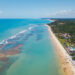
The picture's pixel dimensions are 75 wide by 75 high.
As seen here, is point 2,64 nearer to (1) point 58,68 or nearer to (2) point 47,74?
(2) point 47,74

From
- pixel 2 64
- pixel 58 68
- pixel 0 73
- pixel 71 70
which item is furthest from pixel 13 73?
pixel 71 70

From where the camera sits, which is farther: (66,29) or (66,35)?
(66,29)

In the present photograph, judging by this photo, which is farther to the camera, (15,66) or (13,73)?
(15,66)

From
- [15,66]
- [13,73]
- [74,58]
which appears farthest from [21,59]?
[74,58]

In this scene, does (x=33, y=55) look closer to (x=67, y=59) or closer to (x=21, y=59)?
(x=21, y=59)

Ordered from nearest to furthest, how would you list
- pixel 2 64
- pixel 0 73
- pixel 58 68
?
1. pixel 0 73
2. pixel 58 68
3. pixel 2 64

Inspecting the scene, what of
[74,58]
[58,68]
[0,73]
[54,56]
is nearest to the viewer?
Result: [0,73]

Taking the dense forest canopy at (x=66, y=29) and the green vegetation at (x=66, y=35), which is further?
the dense forest canopy at (x=66, y=29)

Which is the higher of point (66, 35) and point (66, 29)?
point (66, 29)

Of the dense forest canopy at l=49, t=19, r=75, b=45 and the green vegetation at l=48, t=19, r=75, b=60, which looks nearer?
the green vegetation at l=48, t=19, r=75, b=60
